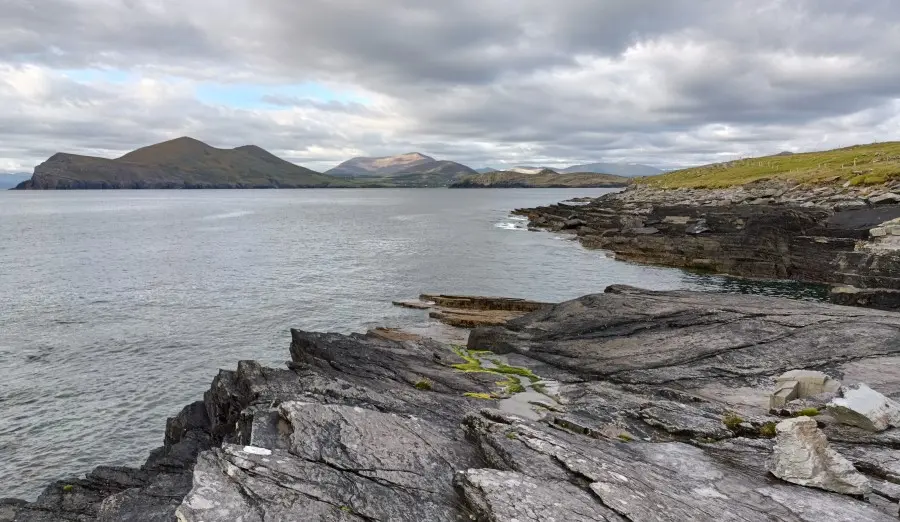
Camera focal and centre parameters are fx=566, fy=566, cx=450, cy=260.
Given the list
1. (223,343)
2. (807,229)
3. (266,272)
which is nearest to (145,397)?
(223,343)

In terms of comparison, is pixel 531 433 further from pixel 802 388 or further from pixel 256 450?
pixel 802 388

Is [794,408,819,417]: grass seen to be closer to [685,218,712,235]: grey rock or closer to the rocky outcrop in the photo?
the rocky outcrop

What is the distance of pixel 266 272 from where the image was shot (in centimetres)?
7188

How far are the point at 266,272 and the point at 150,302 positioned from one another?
18314mm

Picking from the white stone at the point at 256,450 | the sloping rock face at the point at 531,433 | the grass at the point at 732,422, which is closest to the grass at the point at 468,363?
the sloping rock face at the point at 531,433

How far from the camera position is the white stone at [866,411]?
16.3 meters

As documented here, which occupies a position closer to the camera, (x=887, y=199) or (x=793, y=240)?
(x=793, y=240)

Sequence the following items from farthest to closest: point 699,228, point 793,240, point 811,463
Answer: point 699,228 < point 793,240 < point 811,463

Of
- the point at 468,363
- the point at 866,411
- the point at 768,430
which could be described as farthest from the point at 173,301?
the point at 866,411

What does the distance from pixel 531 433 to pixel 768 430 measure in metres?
7.98

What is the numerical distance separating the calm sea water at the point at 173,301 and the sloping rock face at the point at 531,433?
25.1 feet

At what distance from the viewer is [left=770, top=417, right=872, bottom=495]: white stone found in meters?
13.4

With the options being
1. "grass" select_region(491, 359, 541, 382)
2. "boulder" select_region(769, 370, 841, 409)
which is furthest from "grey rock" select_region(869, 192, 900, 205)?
"grass" select_region(491, 359, 541, 382)

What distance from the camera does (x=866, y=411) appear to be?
16.4 m
